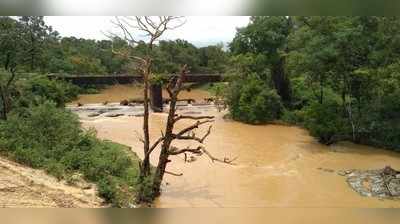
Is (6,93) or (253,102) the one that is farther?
(253,102)

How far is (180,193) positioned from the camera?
4469mm

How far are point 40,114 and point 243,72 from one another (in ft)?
17.1

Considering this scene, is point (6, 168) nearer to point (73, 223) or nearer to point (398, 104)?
point (73, 223)

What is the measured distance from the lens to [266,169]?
559 cm

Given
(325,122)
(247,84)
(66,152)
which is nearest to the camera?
(66,152)

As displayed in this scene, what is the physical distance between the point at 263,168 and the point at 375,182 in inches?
50.0

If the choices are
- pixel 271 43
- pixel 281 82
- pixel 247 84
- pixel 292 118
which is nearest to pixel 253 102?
pixel 247 84

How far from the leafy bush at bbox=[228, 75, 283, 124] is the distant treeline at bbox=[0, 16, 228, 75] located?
94cm

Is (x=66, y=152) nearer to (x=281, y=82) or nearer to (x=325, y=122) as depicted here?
(x=325, y=122)

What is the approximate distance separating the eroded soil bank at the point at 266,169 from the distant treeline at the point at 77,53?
1.38 metres

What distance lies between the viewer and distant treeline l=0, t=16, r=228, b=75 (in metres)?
6.33

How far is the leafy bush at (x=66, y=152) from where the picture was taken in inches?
150

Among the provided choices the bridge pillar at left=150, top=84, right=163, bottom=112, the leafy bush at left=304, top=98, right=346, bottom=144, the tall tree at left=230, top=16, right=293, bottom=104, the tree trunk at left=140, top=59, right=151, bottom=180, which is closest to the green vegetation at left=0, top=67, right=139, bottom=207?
the tree trunk at left=140, top=59, right=151, bottom=180
